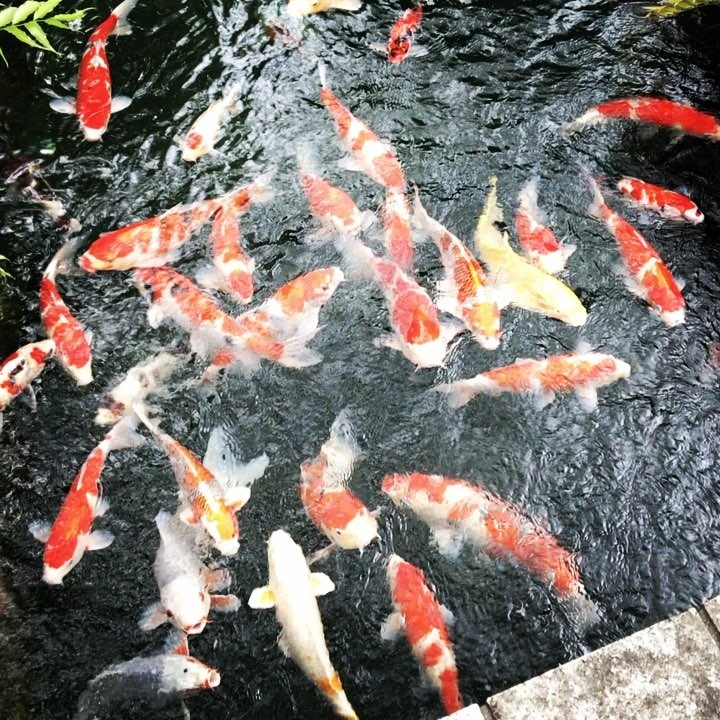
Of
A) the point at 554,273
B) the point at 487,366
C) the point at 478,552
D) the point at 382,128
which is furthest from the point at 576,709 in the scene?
the point at 382,128

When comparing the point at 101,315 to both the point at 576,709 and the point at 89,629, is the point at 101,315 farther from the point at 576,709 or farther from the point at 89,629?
the point at 576,709

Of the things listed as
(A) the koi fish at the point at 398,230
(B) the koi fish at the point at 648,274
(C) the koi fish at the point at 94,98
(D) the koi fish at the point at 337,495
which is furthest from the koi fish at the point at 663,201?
(C) the koi fish at the point at 94,98

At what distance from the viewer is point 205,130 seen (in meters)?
5.43

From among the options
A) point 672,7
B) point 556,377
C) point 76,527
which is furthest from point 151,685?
point 672,7

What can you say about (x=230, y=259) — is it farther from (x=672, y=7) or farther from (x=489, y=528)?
(x=672, y=7)

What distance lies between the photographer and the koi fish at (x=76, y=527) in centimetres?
383

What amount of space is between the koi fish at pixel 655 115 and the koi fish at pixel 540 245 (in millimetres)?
973

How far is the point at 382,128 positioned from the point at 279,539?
3.16 m

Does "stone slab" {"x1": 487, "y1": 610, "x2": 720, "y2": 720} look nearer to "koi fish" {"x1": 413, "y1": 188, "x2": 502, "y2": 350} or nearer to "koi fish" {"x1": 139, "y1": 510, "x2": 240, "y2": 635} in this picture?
"koi fish" {"x1": 139, "y1": 510, "x2": 240, "y2": 635}

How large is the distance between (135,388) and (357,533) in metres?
1.60

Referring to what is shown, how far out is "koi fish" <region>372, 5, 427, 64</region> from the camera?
584 cm

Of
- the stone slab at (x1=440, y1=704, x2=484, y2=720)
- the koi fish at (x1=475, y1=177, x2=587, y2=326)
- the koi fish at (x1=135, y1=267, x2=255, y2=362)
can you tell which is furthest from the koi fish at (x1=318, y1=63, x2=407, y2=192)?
the stone slab at (x1=440, y1=704, x2=484, y2=720)

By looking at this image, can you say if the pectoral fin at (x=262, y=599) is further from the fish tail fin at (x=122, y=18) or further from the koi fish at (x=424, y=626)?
the fish tail fin at (x=122, y=18)

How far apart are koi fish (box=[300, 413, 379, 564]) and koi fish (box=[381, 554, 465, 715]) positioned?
0.24 meters
